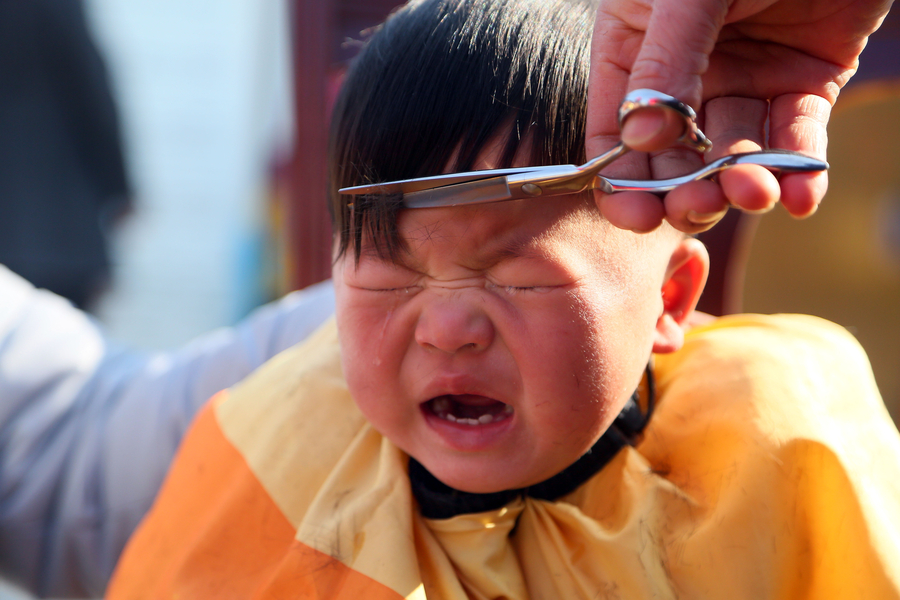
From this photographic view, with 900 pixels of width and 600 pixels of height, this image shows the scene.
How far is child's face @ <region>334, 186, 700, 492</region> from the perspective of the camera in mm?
680

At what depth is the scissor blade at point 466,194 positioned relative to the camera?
633 millimetres

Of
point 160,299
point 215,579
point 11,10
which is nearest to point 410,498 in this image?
point 215,579

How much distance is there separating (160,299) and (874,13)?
4179 mm

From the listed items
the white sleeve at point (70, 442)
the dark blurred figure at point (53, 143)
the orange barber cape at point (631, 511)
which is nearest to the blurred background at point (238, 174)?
the dark blurred figure at point (53, 143)

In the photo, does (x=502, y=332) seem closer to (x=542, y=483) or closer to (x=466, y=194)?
(x=466, y=194)

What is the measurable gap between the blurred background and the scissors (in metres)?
0.86

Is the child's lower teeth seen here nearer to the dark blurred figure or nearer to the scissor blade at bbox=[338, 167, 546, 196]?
the scissor blade at bbox=[338, 167, 546, 196]

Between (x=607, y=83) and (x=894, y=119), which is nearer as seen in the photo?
(x=607, y=83)

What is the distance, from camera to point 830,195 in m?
1.42

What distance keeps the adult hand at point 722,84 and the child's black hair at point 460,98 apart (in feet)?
0.18

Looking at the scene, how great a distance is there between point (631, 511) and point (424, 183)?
0.43m

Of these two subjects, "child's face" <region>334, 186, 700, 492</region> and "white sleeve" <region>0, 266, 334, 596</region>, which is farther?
"white sleeve" <region>0, 266, 334, 596</region>

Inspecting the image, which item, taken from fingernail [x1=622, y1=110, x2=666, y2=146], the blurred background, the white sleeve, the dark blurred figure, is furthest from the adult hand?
the dark blurred figure

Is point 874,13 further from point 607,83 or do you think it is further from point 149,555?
point 149,555
